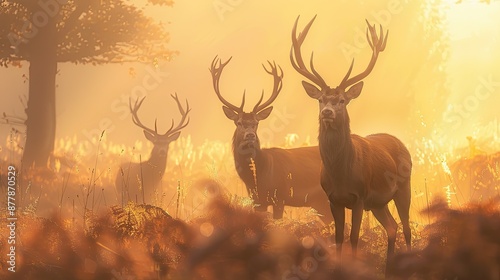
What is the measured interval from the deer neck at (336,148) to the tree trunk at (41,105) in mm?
12755

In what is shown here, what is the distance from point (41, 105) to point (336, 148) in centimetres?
1328

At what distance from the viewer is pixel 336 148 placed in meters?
6.67

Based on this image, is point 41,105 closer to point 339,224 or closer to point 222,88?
point 339,224

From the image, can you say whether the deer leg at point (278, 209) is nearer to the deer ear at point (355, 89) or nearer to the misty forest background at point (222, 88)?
the misty forest background at point (222, 88)

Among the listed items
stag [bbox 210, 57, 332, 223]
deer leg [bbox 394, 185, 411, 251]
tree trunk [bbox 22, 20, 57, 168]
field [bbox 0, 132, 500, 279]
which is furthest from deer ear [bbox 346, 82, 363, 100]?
tree trunk [bbox 22, 20, 57, 168]

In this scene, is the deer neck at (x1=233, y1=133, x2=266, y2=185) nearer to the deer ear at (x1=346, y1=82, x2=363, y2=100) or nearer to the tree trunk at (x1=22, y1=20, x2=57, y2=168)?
the deer ear at (x1=346, y1=82, x2=363, y2=100)

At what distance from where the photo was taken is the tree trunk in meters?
18.1

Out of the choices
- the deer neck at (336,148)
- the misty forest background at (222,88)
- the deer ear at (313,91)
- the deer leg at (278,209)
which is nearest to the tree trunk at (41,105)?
the misty forest background at (222,88)

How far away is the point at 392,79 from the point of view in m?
28.2

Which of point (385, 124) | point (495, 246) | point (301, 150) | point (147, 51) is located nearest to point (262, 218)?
point (495, 246)

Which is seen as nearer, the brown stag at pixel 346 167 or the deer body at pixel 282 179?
the brown stag at pixel 346 167

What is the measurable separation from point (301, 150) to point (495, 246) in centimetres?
759

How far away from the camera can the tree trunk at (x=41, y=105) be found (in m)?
18.1

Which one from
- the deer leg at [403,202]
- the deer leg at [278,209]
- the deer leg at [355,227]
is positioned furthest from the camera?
the deer leg at [278,209]
